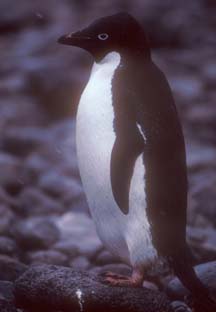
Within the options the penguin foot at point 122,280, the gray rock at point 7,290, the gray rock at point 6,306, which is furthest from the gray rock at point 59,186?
the gray rock at point 6,306

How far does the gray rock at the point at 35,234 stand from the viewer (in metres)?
3.98

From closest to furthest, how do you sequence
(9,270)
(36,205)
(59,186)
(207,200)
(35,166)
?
(9,270)
(36,205)
(207,200)
(59,186)
(35,166)

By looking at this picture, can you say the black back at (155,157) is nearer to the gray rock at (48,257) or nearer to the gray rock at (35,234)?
the gray rock at (48,257)

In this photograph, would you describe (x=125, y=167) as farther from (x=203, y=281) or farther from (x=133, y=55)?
(x=203, y=281)

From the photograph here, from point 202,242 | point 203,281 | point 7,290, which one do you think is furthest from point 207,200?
point 7,290

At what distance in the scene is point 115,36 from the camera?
3010 mm

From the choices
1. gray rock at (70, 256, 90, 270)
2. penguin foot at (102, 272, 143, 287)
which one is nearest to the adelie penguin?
penguin foot at (102, 272, 143, 287)

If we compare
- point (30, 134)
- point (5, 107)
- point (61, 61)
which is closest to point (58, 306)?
point (30, 134)

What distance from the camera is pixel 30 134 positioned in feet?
21.1

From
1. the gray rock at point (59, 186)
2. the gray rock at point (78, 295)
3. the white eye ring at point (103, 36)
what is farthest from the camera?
the gray rock at point (59, 186)

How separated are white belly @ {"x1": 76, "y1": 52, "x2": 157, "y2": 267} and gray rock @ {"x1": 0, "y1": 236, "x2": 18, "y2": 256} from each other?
86cm

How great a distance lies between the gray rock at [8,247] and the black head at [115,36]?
1148 mm

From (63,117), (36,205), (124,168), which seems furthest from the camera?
(63,117)

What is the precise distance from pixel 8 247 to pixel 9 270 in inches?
21.7
